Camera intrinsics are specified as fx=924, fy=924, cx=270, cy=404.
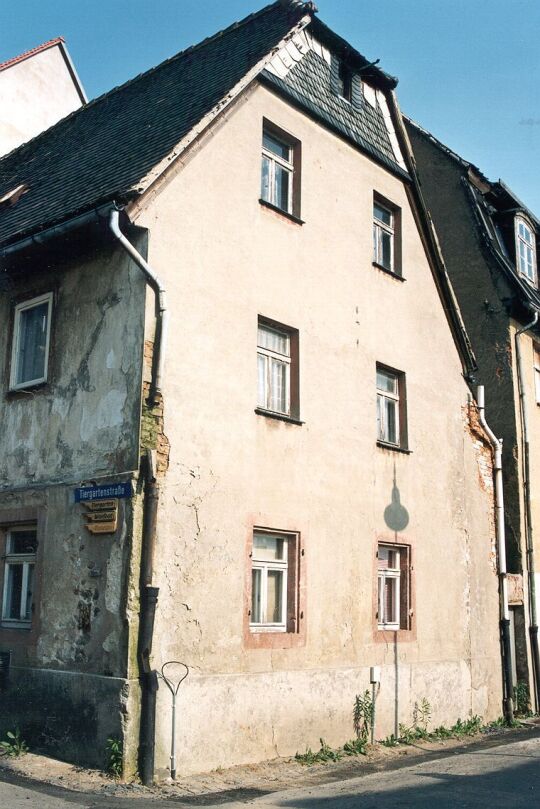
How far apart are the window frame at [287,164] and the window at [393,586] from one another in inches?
198

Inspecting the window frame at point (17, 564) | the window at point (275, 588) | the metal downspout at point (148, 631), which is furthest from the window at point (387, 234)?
the window frame at point (17, 564)

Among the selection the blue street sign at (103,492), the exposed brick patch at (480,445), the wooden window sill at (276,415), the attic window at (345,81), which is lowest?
the blue street sign at (103,492)

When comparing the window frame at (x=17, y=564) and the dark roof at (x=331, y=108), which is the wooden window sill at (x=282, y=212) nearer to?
the dark roof at (x=331, y=108)

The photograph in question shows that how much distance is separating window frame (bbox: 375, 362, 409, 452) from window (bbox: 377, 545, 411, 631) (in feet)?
5.13

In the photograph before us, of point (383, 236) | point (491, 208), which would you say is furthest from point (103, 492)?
point (491, 208)

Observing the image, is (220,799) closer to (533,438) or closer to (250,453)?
(250,453)

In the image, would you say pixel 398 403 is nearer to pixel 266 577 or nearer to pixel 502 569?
pixel 502 569

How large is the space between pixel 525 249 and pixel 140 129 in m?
10.4

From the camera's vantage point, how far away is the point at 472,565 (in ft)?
50.1

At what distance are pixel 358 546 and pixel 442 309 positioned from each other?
482cm

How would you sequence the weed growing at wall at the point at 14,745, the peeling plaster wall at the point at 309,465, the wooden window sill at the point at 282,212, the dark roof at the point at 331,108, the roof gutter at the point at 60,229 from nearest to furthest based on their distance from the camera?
the weed growing at wall at the point at 14,745 < the roof gutter at the point at 60,229 < the peeling plaster wall at the point at 309,465 < the wooden window sill at the point at 282,212 < the dark roof at the point at 331,108

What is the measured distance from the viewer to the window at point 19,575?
11109 mm

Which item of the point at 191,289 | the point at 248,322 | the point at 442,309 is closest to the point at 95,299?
the point at 191,289

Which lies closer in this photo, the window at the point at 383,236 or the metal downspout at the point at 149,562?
the metal downspout at the point at 149,562
